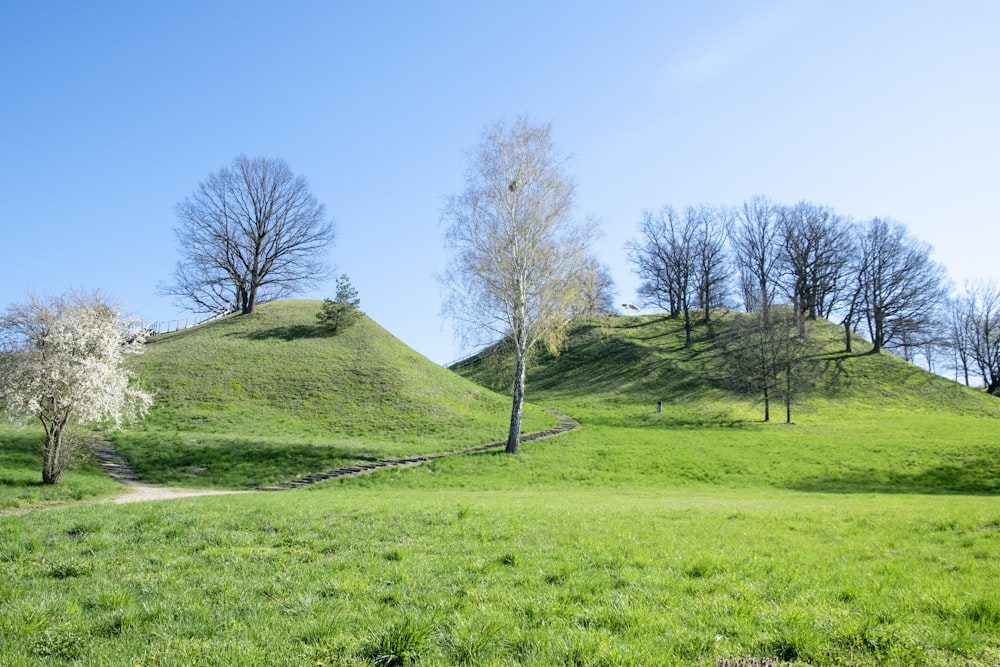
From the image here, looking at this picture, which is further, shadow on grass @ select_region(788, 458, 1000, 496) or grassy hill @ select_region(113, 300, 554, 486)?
grassy hill @ select_region(113, 300, 554, 486)

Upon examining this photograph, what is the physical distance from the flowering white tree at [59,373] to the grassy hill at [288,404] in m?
4.10

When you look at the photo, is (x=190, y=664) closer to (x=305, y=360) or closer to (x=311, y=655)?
(x=311, y=655)

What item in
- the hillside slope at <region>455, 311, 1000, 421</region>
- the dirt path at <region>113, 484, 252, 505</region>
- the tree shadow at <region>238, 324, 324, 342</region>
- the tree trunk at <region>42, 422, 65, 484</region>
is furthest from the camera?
the hillside slope at <region>455, 311, 1000, 421</region>

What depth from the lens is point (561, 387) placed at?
5519 cm

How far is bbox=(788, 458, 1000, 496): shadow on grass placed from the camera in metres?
21.4

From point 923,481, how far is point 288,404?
32.8 m

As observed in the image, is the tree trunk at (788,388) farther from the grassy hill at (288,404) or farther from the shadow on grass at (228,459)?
the shadow on grass at (228,459)

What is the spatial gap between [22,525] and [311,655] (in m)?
7.82

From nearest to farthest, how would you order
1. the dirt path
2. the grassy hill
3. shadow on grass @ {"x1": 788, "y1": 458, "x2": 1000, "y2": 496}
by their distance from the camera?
the dirt path < shadow on grass @ {"x1": 788, "y1": 458, "x2": 1000, "y2": 496} < the grassy hill

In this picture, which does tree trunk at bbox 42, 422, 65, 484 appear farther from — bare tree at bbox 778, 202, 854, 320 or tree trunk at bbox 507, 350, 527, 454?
bare tree at bbox 778, 202, 854, 320

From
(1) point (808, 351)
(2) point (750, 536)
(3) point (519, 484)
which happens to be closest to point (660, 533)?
(2) point (750, 536)

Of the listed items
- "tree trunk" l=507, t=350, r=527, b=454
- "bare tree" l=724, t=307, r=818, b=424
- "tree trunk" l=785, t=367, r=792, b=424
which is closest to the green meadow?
"tree trunk" l=507, t=350, r=527, b=454

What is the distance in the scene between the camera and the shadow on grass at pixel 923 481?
843 inches

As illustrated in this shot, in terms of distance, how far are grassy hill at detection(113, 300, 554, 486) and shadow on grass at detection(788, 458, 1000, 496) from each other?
51.1ft
